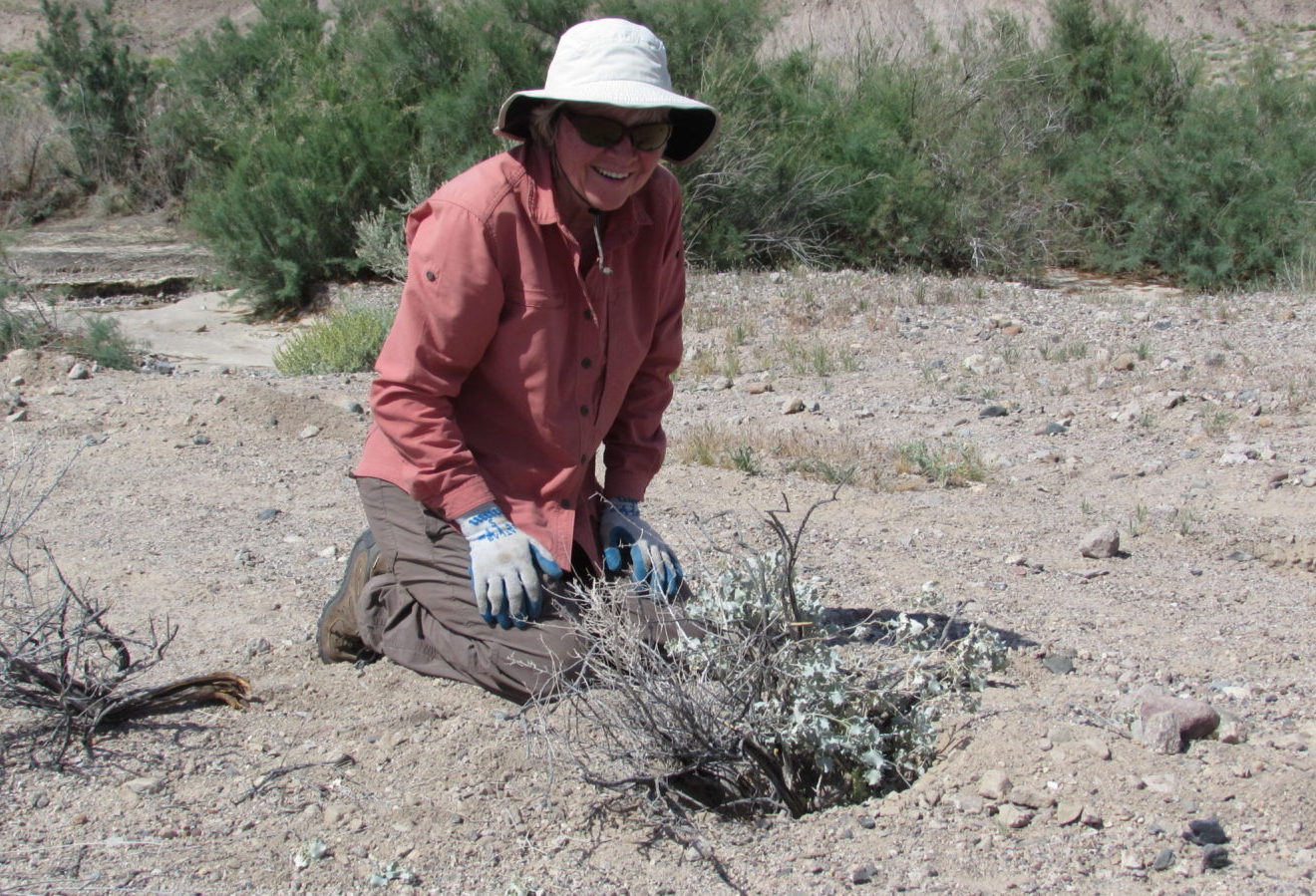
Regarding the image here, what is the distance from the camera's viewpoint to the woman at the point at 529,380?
2.78 metres

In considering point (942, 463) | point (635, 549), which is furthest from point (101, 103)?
point (635, 549)

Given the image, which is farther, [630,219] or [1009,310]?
[1009,310]

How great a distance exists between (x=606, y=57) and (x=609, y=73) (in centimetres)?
4

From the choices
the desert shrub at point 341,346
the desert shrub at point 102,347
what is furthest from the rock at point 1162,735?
the desert shrub at point 102,347

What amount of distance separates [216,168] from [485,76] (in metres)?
4.10

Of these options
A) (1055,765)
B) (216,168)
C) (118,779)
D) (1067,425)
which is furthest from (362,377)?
(216,168)

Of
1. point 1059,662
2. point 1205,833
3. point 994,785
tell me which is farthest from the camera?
point 1059,662

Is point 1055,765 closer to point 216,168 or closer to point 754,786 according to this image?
point 754,786

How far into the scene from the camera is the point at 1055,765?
2.44 m

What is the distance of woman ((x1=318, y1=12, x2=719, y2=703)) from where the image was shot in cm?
278

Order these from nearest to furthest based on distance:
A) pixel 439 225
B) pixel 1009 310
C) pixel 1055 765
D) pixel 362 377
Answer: pixel 1055 765, pixel 439 225, pixel 362 377, pixel 1009 310

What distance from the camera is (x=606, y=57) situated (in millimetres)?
2695

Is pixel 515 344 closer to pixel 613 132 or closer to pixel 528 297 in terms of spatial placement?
pixel 528 297

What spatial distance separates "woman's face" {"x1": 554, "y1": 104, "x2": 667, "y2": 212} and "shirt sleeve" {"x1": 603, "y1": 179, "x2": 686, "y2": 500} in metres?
0.44
